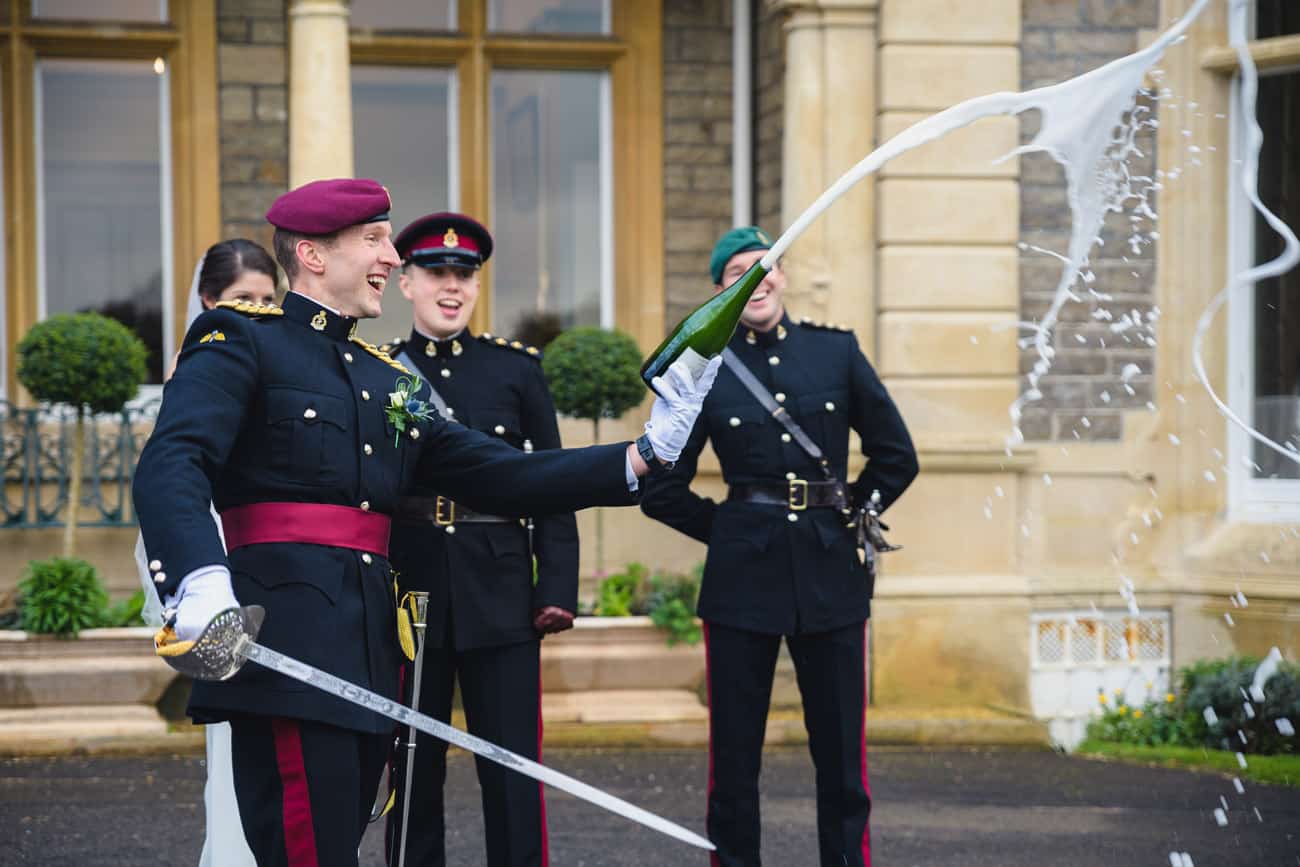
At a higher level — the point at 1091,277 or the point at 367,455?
the point at 1091,277

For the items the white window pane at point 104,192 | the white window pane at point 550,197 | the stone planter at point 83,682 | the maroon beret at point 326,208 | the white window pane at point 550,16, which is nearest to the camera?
the maroon beret at point 326,208

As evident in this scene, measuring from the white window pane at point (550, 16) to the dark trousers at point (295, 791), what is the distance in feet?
23.4

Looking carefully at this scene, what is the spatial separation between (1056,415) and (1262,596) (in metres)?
1.33

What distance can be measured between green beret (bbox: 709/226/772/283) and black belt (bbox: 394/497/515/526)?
1119 millimetres

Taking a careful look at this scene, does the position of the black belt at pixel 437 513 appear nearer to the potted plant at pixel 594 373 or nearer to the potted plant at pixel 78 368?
the potted plant at pixel 594 373

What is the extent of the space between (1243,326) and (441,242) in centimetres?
544

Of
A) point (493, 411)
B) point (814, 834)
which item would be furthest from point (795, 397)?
point (814, 834)

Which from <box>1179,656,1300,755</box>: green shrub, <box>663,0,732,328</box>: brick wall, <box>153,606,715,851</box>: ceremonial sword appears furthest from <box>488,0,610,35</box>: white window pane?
<box>153,606,715,851</box>: ceremonial sword

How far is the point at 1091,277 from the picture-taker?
870 cm

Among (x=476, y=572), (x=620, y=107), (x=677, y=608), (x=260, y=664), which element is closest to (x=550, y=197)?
(x=620, y=107)

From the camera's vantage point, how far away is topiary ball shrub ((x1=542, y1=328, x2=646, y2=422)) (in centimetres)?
860

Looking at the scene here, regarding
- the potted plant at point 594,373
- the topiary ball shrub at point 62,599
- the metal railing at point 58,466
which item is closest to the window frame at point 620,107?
the potted plant at point 594,373

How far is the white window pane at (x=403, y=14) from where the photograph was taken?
9731 millimetres

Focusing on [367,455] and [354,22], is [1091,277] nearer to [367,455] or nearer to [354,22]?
[354,22]
